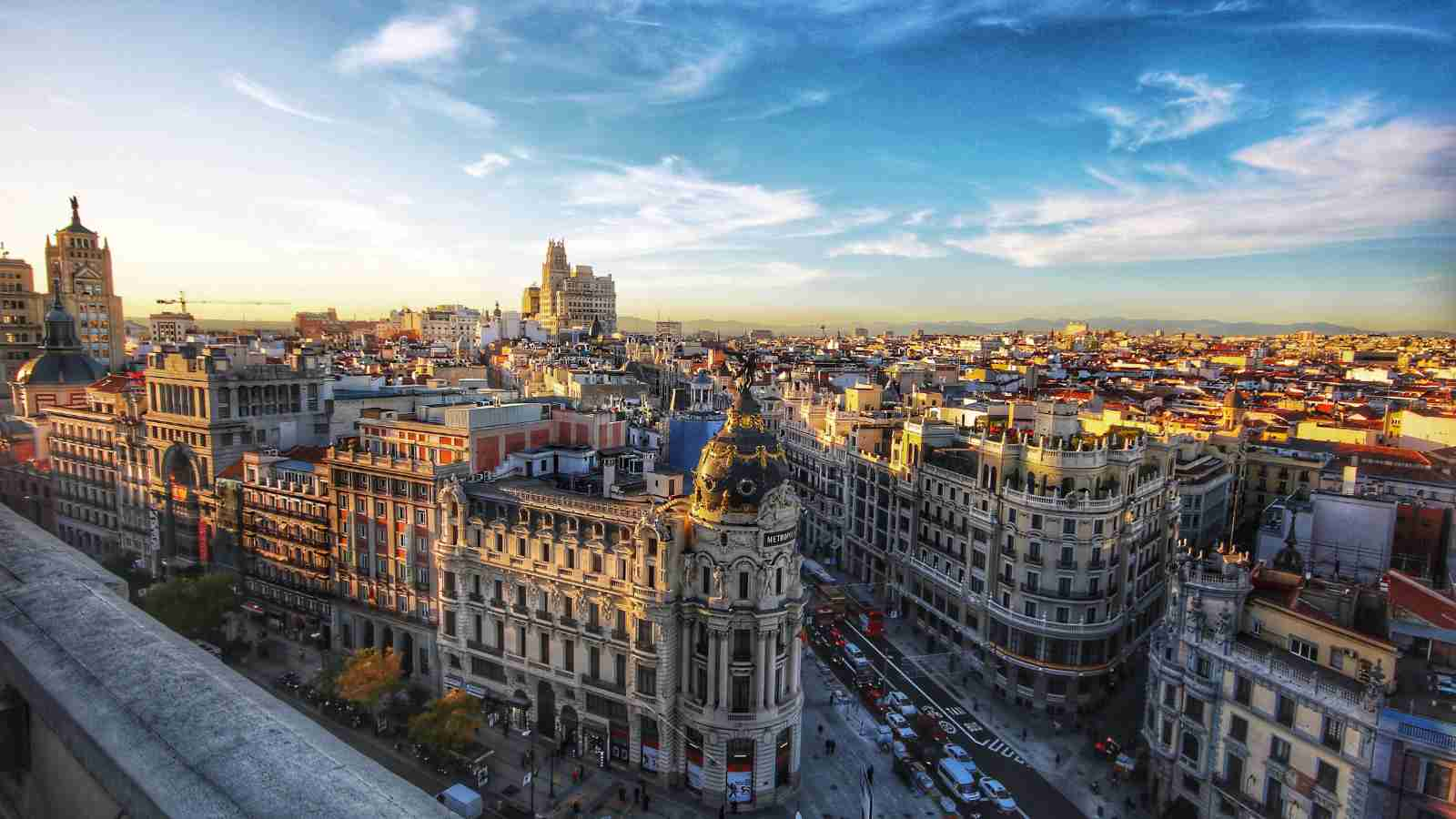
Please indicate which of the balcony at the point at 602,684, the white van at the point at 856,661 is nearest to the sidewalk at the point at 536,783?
the balcony at the point at 602,684

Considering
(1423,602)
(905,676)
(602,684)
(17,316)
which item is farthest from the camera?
(17,316)

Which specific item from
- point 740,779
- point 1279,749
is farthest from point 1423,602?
point 740,779

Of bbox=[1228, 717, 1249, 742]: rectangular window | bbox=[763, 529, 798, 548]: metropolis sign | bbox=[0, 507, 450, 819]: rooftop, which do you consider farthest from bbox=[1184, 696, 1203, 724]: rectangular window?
bbox=[0, 507, 450, 819]: rooftop

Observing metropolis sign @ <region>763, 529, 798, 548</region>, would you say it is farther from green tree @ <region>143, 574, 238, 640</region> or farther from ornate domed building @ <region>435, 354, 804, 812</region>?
green tree @ <region>143, 574, 238, 640</region>

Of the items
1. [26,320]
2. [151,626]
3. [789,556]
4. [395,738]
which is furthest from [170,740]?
Result: [26,320]

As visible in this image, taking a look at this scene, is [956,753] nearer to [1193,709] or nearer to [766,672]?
[1193,709]

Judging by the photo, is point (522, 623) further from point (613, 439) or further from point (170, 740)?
point (170, 740)

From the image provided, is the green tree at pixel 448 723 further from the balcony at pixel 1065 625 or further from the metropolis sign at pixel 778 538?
the balcony at pixel 1065 625
